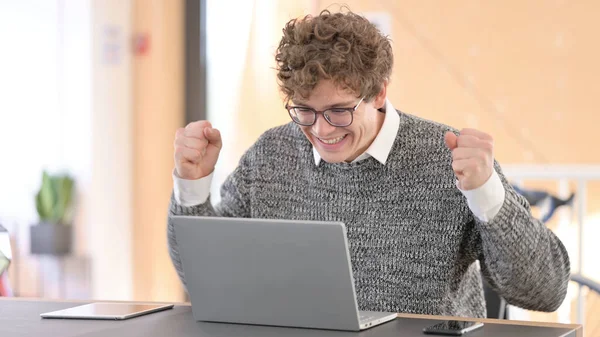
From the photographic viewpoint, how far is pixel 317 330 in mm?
1318

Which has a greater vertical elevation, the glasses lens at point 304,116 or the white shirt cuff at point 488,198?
the glasses lens at point 304,116

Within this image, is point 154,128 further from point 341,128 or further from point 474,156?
point 474,156

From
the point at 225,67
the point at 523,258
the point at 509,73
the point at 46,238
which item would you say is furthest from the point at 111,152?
the point at 523,258

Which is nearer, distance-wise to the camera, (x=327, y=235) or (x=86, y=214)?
(x=327, y=235)

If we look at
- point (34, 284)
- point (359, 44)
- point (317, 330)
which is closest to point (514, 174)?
point (359, 44)

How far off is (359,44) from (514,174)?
1.48 meters

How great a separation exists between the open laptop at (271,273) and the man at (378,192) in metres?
0.36

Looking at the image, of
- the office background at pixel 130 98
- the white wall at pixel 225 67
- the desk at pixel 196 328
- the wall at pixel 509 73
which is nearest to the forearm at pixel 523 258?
the desk at pixel 196 328

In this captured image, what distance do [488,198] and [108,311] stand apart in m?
0.72

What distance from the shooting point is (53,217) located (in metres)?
4.09

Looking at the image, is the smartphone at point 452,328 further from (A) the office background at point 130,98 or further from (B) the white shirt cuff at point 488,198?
(A) the office background at point 130,98

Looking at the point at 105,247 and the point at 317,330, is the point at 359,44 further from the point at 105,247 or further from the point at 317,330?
the point at 105,247

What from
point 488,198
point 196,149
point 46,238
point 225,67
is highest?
point 225,67

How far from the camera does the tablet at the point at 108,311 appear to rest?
4.86ft
